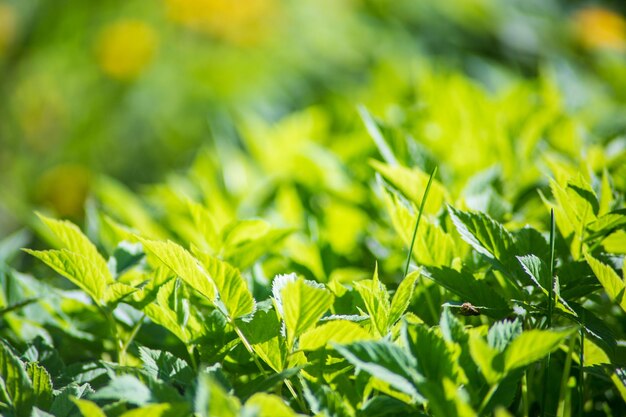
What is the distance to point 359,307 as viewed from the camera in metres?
0.73

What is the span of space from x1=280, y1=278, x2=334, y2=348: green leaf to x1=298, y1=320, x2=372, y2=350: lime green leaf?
0.01 meters

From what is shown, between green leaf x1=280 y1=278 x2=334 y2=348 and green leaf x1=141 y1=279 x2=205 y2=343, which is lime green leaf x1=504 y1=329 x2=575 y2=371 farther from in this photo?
green leaf x1=141 y1=279 x2=205 y2=343

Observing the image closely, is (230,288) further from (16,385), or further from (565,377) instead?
(565,377)

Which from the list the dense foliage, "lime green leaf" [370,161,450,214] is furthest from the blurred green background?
"lime green leaf" [370,161,450,214]

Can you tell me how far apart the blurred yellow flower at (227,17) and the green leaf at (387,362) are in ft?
8.58

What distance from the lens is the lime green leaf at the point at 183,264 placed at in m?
0.64

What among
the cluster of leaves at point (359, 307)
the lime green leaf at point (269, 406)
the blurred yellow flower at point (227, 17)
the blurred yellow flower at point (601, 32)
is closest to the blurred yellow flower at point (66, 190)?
the blurred yellow flower at point (227, 17)

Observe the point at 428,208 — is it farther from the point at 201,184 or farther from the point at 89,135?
the point at 89,135

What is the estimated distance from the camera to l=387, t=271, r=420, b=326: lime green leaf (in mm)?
643

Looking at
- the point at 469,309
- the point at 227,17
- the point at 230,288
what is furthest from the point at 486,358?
the point at 227,17

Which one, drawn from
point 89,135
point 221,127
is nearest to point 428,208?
point 221,127

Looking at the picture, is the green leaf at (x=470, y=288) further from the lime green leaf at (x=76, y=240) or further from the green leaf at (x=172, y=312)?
the lime green leaf at (x=76, y=240)

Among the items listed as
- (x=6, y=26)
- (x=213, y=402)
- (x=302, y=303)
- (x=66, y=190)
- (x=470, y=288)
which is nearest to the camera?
(x=213, y=402)

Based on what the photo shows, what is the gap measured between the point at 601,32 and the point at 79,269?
93.1 inches
